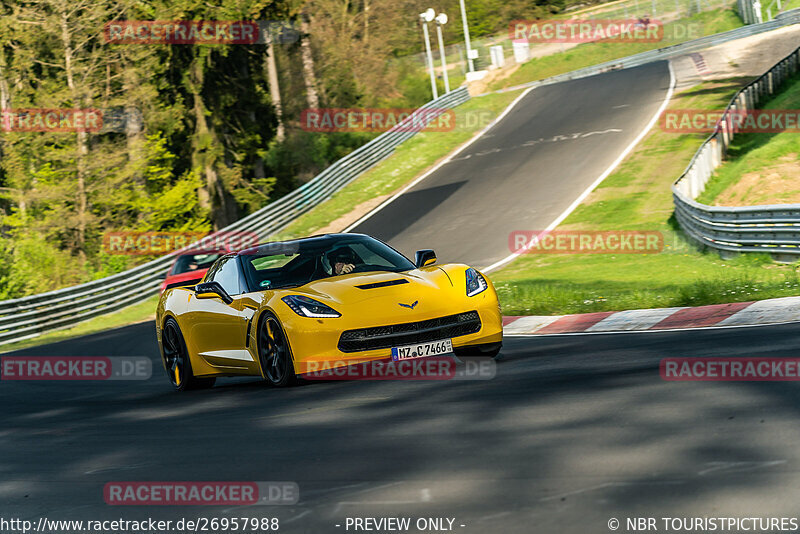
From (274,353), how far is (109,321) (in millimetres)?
20292

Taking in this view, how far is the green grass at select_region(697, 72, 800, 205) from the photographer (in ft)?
82.3

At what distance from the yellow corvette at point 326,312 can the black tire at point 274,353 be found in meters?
0.01

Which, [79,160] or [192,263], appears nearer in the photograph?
[192,263]

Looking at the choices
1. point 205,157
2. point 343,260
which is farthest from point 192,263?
point 205,157

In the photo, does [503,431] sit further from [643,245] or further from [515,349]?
[643,245]

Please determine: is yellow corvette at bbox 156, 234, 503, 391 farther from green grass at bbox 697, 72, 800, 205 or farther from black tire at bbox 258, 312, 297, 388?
green grass at bbox 697, 72, 800, 205

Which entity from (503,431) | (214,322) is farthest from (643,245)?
(503,431)

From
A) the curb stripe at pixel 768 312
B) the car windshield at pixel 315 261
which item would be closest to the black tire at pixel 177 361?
the car windshield at pixel 315 261

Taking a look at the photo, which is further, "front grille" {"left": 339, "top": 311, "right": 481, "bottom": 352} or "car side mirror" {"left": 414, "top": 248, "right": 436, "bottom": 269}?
"car side mirror" {"left": 414, "top": 248, "right": 436, "bottom": 269}

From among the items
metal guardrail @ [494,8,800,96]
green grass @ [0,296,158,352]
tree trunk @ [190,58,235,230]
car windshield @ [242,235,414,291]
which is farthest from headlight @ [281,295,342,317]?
metal guardrail @ [494,8,800,96]

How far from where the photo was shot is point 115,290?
29.7 m

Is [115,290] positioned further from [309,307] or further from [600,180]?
[309,307]

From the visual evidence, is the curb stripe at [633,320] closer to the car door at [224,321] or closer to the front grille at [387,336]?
the front grille at [387,336]

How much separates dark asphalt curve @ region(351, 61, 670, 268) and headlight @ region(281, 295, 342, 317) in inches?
641
